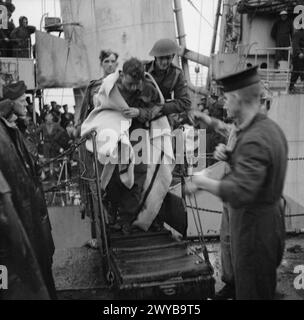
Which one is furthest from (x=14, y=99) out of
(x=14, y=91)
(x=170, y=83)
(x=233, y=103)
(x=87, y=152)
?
(x=233, y=103)

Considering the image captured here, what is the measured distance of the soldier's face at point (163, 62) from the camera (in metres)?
5.63

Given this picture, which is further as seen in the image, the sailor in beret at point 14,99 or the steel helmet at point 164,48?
Result: the steel helmet at point 164,48

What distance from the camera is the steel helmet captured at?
5.44 meters

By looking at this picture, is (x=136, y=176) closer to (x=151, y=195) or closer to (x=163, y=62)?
(x=151, y=195)

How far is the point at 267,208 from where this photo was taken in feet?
10.4

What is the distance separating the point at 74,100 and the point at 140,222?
1084 cm

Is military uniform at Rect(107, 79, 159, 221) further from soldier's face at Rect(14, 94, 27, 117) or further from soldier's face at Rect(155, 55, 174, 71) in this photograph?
soldier's face at Rect(14, 94, 27, 117)

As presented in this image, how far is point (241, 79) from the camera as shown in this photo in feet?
10.3

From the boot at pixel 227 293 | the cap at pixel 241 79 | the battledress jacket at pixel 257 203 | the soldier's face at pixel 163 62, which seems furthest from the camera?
the soldier's face at pixel 163 62

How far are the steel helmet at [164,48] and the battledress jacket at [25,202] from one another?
1881mm

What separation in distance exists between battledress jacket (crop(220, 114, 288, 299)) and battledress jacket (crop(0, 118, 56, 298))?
1739 millimetres

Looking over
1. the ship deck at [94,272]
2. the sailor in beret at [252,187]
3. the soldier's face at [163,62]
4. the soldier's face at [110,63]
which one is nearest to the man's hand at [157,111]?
the soldier's face at [163,62]

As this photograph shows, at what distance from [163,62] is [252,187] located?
3.07m

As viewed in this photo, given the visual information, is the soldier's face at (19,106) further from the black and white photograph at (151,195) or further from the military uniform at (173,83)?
the military uniform at (173,83)
